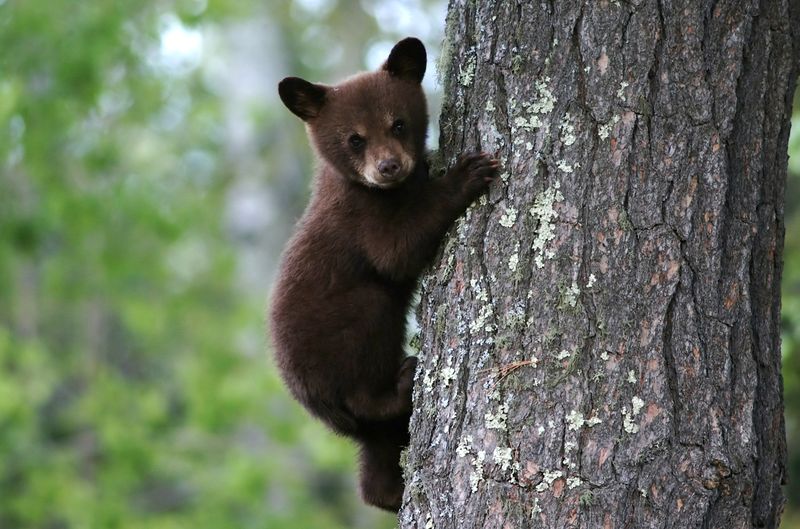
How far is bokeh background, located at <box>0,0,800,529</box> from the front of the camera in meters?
10.2

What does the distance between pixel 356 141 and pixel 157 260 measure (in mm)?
9227

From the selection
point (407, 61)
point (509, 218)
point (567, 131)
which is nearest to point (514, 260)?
point (509, 218)

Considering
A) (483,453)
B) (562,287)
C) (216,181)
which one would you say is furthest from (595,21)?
(216,181)

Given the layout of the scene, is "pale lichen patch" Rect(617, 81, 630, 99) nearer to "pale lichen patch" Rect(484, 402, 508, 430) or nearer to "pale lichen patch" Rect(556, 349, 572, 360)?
"pale lichen patch" Rect(556, 349, 572, 360)

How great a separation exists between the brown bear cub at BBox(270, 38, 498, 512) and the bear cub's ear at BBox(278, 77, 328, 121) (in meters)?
0.06

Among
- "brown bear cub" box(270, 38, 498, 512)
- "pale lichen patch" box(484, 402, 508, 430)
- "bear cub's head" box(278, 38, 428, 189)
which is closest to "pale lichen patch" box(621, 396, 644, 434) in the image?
"pale lichen patch" box(484, 402, 508, 430)

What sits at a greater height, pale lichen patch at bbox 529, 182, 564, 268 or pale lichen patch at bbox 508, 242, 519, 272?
pale lichen patch at bbox 529, 182, 564, 268

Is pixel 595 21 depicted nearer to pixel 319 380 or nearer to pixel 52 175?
pixel 319 380

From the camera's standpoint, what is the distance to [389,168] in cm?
376

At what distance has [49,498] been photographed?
12.6 m

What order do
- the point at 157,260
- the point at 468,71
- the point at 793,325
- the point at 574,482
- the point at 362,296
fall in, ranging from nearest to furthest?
1. the point at 574,482
2. the point at 468,71
3. the point at 362,296
4. the point at 793,325
5. the point at 157,260

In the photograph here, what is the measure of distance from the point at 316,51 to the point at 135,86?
9.46 m

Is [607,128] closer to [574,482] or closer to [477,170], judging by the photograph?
[477,170]

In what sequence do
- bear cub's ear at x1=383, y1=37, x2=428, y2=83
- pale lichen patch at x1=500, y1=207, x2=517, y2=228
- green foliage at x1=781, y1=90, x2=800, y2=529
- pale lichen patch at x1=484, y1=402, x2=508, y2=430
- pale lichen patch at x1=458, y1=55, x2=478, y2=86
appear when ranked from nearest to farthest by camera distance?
pale lichen patch at x1=484, y1=402, x2=508, y2=430
pale lichen patch at x1=500, y1=207, x2=517, y2=228
pale lichen patch at x1=458, y1=55, x2=478, y2=86
bear cub's ear at x1=383, y1=37, x2=428, y2=83
green foliage at x1=781, y1=90, x2=800, y2=529
